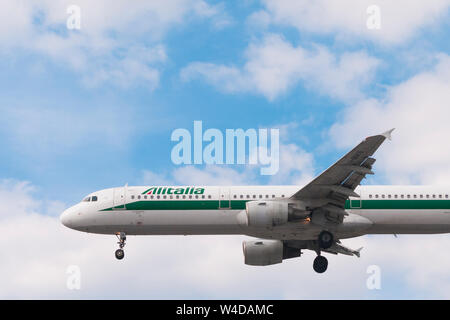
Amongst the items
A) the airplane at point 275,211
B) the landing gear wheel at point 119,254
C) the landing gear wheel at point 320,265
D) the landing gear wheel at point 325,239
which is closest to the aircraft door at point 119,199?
the airplane at point 275,211

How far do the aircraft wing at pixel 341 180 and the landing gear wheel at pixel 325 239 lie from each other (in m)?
0.98

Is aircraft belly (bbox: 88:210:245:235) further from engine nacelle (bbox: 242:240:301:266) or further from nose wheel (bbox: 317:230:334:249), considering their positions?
nose wheel (bbox: 317:230:334:249)

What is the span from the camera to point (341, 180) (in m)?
37.6

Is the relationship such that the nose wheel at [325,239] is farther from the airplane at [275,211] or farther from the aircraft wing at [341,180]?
the aircraft wing at [341,180]

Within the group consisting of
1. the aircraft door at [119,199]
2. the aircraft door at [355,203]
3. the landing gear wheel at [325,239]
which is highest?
the aircraft door at [119,199]

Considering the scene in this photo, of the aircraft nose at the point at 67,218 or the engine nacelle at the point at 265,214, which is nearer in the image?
the engine nacelle at the point at 265,214

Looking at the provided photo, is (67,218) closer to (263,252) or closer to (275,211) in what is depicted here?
(263,252)

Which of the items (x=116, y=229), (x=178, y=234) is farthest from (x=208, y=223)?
(x=116, y=229)

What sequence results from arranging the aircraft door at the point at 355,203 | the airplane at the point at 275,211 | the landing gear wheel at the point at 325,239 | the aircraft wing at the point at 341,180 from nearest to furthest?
1. the aircraft wing at the point at 341,180
2. the airplane at the point at 275,211
3. the landing gear wheel at the point at 325,239
4. the aircraft door at the point at 355,203

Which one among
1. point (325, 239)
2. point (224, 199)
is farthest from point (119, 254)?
point (325, 239)

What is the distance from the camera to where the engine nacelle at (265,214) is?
122 feet

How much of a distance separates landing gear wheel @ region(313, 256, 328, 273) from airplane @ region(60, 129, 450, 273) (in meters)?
1.81

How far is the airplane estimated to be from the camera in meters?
38.2

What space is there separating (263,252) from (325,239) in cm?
495
